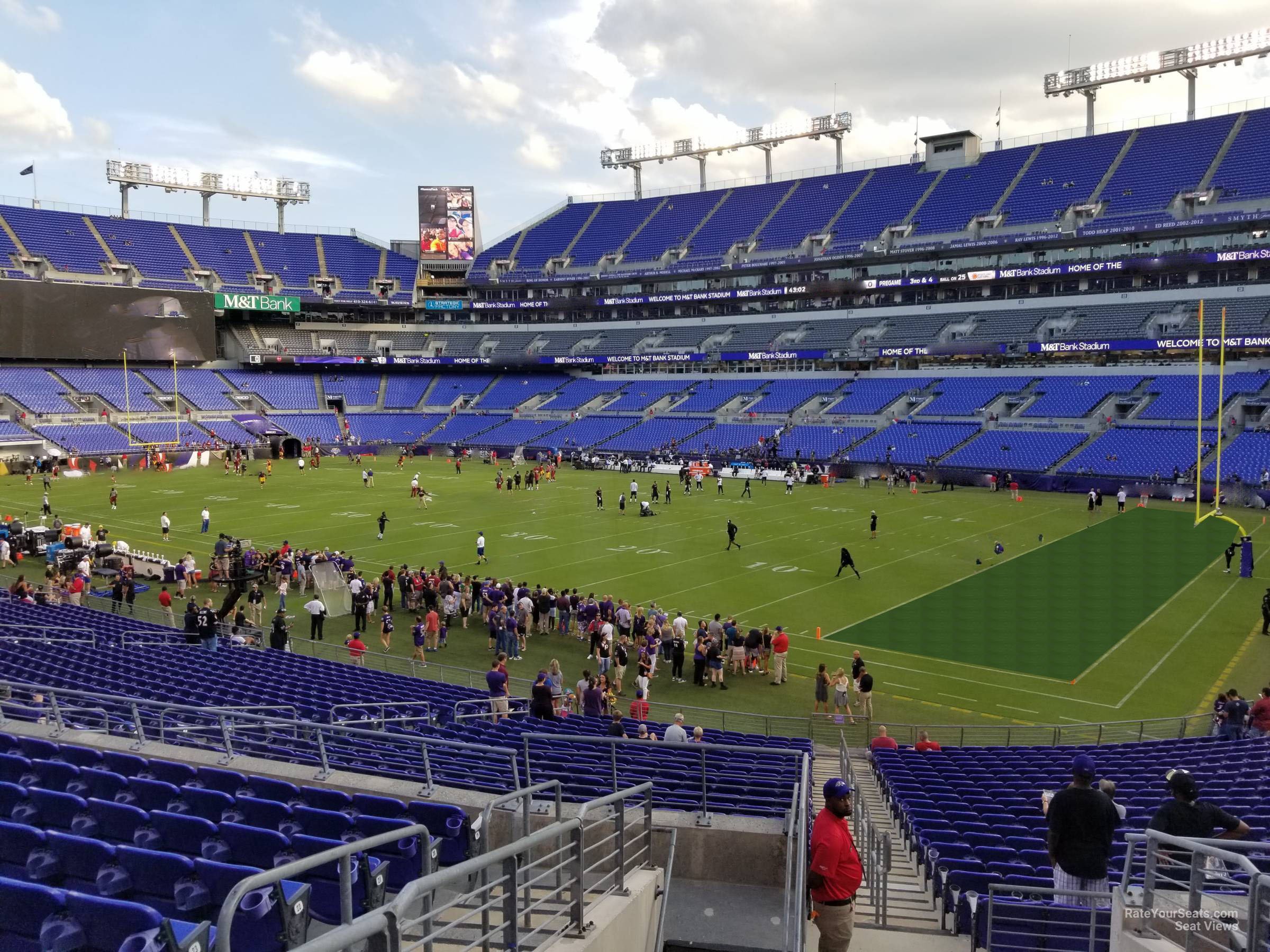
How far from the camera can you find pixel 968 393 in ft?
208

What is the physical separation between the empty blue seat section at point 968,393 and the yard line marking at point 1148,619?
99.2 ft

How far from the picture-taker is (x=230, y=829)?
536 cm

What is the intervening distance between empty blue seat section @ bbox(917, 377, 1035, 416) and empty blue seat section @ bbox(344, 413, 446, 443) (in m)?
40.3

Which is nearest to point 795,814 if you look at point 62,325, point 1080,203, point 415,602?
point 415,602

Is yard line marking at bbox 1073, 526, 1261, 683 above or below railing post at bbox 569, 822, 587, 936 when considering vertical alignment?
below

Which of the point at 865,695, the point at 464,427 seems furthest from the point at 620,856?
the point at 464,427

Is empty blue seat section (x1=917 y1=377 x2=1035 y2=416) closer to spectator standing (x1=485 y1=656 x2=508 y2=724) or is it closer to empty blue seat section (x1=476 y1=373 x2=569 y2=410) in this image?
empty blue seat section (x1=476 y1=373 x2=569 y2=410)

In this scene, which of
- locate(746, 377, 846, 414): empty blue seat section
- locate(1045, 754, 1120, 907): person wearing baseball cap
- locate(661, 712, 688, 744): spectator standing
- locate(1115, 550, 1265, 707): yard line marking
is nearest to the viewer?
locate(1045, 754, 1120, 907): person wearing baseball cap

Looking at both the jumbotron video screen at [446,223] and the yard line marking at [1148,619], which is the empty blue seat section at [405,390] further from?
the yard line marking at [1148,619]

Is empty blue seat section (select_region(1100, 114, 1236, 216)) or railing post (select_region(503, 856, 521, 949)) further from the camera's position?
empty blue seat section (select_region(1100, 114, 1236, 216))

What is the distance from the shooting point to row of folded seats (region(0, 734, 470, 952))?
4.23 metres

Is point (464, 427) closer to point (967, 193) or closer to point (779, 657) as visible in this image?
point (967, 193)

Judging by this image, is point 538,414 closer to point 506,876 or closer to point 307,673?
point 307,673

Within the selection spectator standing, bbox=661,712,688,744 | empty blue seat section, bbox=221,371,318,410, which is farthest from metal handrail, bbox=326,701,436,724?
empty blue seat section, bbox=221,371,318,410
